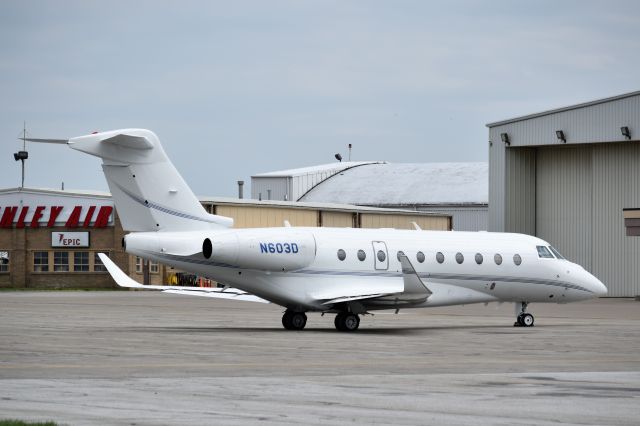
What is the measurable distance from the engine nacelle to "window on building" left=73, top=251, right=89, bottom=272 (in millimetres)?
49488

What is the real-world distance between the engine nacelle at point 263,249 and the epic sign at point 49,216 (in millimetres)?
48757

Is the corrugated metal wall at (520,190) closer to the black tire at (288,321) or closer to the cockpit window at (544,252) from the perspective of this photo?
the cockpit window at (544,252)

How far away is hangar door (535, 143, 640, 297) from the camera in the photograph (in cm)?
6038

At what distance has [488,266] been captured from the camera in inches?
1382

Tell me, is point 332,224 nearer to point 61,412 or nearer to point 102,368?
point 102,368

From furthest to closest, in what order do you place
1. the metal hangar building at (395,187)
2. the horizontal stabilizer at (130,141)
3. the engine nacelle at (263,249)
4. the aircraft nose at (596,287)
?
the metal hangar building at (395,187) → the aircraft nose at (596,287) → the engine nacelle at (263,249) → the horizontal stabilizer at (130,141)

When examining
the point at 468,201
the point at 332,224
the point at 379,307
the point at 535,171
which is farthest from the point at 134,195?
the point at 468,201

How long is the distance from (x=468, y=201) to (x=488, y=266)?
54.1m

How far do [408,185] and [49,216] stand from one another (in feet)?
97.5

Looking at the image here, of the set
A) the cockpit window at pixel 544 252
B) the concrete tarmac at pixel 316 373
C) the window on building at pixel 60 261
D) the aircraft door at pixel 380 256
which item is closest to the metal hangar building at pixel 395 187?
the window on building at pixel 60 261

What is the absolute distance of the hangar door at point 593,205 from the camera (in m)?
60.4

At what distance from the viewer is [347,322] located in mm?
31719

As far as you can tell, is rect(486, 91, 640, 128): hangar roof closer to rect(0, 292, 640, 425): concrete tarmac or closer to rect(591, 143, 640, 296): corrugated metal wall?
rect(591, 143, 640, 296): corrugated metal wall

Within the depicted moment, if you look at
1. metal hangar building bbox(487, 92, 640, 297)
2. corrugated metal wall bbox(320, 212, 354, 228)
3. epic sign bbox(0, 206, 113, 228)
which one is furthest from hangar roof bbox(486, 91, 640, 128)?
epic sign bbox(0, 206, 113, 228)
